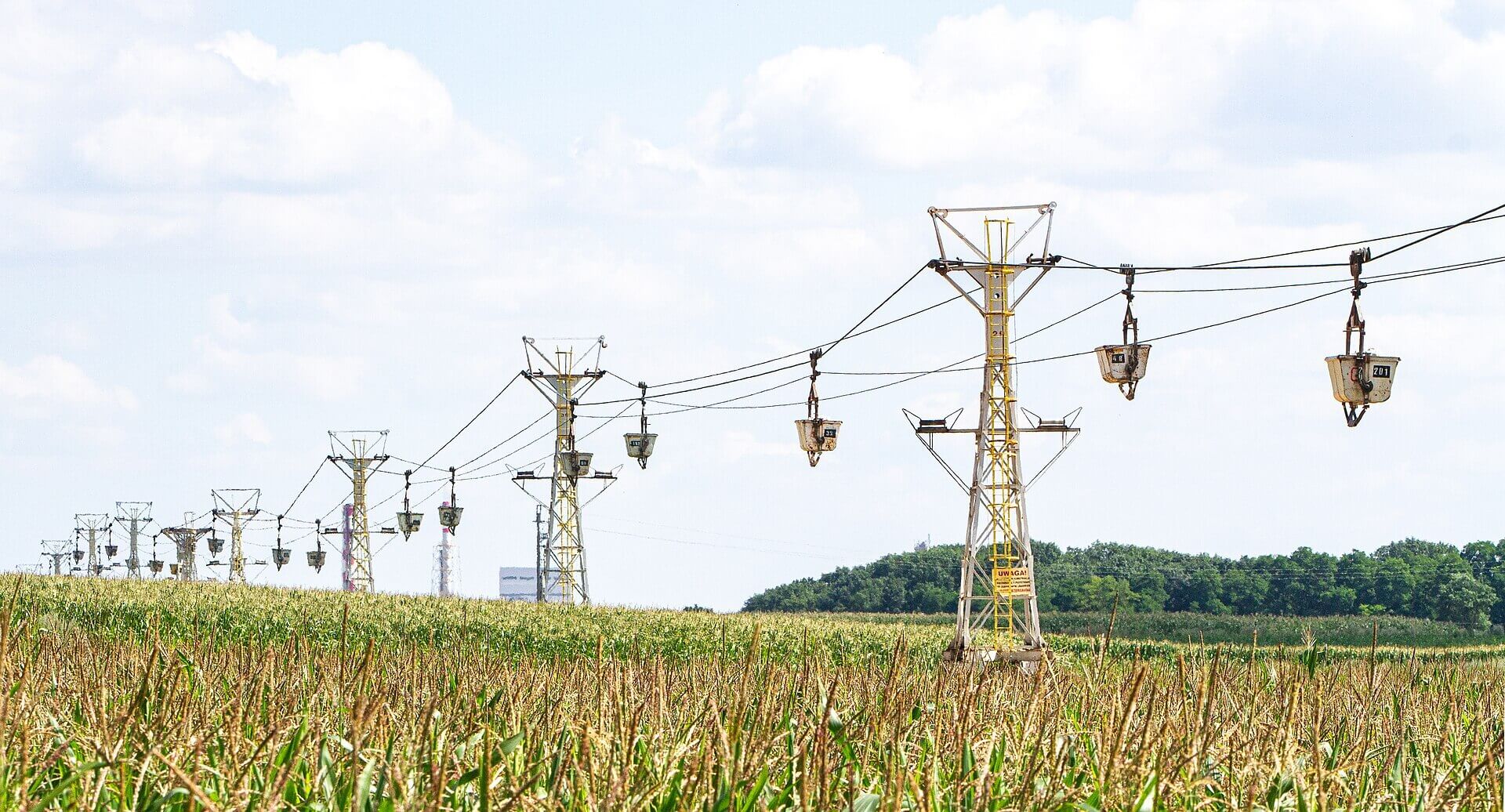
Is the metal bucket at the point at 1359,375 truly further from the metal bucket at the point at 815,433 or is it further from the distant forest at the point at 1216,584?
the distant forest at the point at 1216,584

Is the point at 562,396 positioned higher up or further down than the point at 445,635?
higher up

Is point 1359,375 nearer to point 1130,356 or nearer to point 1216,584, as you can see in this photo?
point 1130,356

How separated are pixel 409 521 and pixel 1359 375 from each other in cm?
3585

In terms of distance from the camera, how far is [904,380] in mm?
27953

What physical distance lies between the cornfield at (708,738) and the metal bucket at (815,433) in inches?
511

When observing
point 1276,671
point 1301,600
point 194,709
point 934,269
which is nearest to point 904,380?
point 934,269

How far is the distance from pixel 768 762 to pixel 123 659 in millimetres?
4188

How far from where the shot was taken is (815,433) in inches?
842

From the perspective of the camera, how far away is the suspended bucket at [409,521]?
44.9 metres

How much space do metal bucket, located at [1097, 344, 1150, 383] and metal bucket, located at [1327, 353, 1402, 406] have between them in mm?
2922

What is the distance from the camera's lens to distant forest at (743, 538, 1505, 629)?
79.4 m

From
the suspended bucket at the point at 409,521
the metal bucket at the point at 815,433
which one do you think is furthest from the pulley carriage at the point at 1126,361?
the suspended bucket at the point at 409,521

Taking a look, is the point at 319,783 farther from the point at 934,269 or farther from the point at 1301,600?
the point at 1301,600

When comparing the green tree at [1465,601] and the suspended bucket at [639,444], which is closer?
the suspended bucket at [639,444]
